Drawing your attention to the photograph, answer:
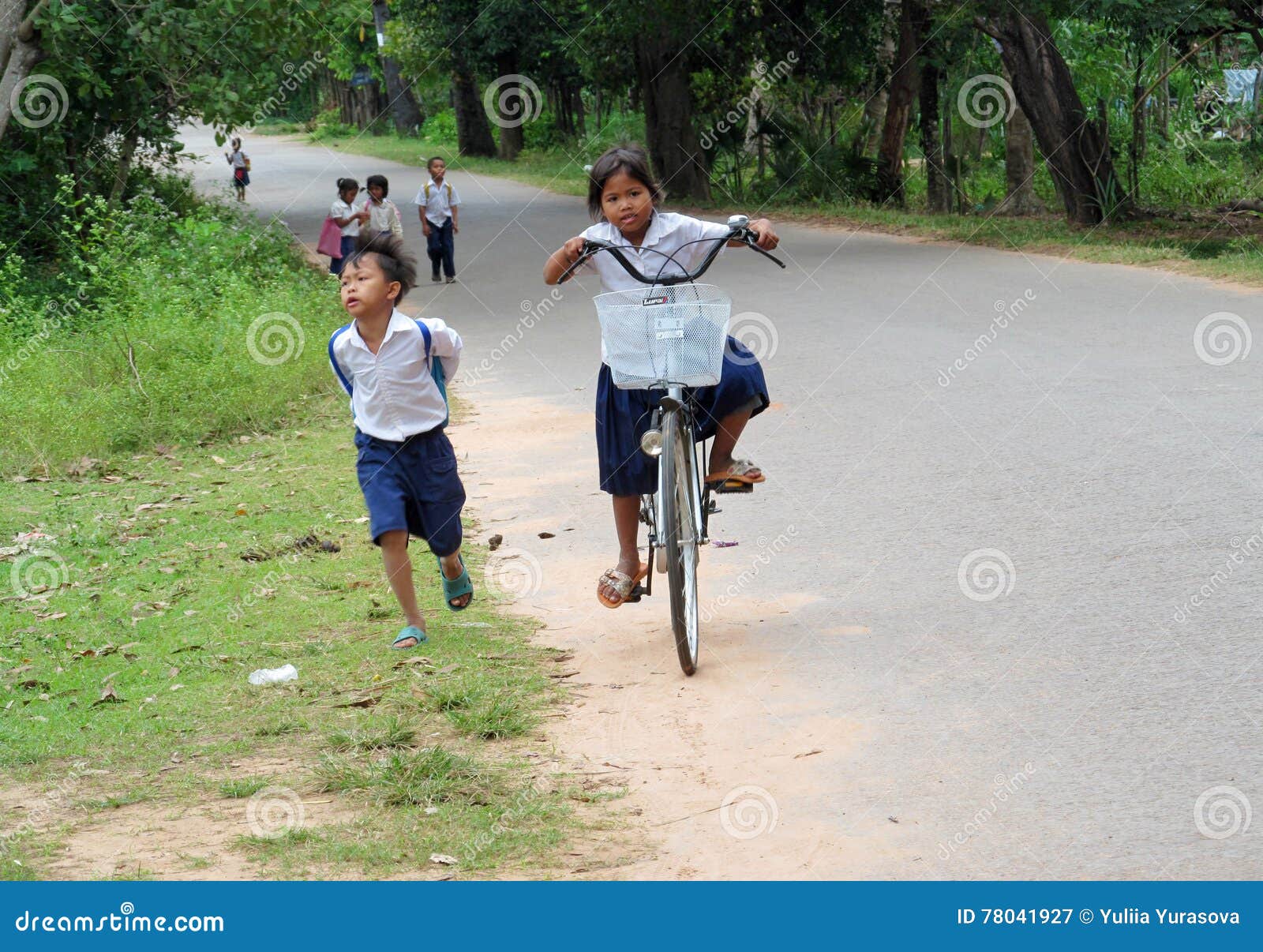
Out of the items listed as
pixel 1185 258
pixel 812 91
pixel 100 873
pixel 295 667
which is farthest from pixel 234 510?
pixel 812 91

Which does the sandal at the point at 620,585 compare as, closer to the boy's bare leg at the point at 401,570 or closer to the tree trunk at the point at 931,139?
the boy's bare leg at the point at 401,570

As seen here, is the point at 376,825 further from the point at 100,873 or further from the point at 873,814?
the point at 873,814

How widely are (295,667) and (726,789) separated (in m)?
2.10

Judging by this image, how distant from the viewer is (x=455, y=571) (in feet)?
19.7
